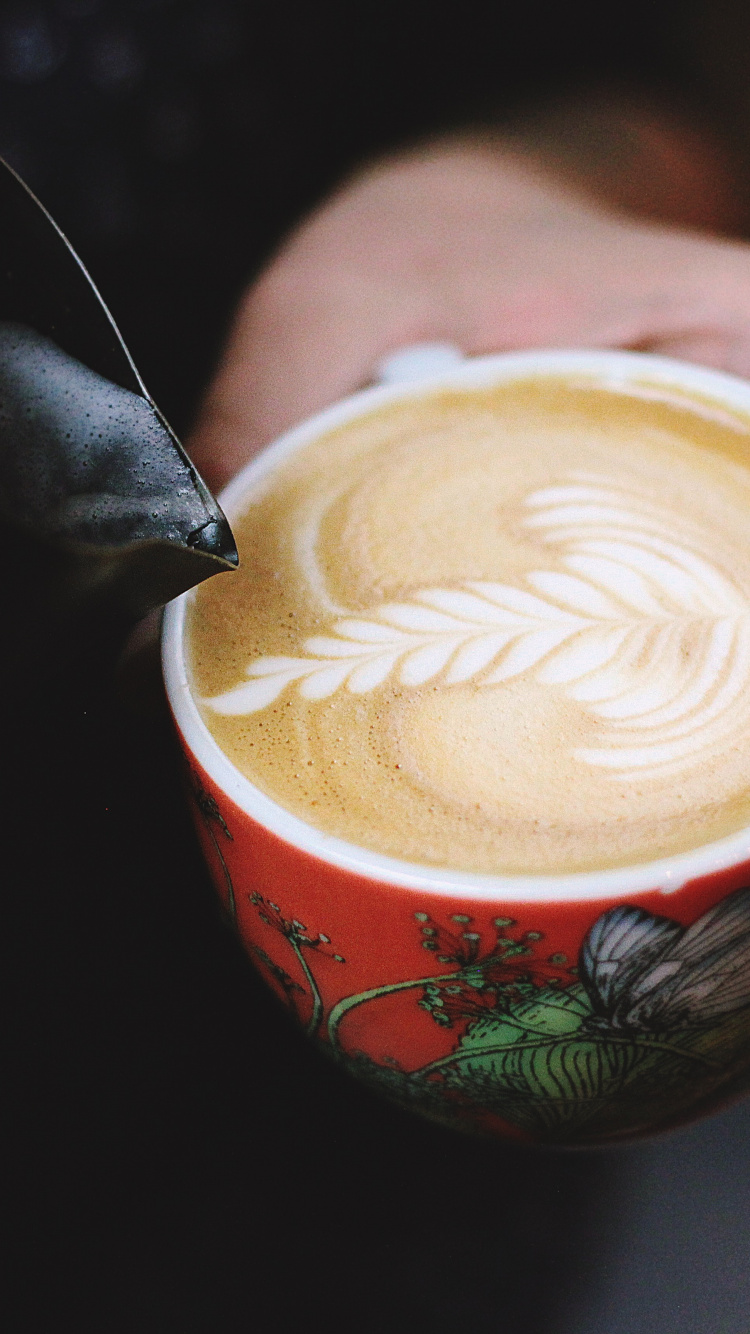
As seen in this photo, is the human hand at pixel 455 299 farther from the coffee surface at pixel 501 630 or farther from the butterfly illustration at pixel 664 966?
the butterfly illustration at pixel 664 966

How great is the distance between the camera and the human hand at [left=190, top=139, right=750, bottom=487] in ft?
2.74

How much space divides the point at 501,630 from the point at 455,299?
0.45m

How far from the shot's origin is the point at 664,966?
449 mm

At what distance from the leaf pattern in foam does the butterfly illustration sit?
0.26ft

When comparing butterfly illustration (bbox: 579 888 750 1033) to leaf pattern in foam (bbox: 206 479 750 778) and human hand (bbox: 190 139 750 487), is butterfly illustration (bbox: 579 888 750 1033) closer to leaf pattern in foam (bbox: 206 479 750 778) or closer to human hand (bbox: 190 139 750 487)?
leaf pattern in foam (bbox: 206 479 750 778)

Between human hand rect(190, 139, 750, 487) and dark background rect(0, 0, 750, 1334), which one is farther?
human hand rect(190, 139, 750, 487)

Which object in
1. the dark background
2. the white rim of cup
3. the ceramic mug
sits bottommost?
the dark background

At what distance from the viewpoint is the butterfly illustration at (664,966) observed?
433 mm

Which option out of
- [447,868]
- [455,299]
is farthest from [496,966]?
[455,299]

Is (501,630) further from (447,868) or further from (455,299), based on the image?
(455,299)

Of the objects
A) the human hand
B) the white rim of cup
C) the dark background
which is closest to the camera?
the white rim of cup

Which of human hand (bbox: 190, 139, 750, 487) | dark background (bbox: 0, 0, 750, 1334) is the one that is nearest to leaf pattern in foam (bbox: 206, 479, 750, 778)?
dark background (bbox: 0, 0, 750, 1334)

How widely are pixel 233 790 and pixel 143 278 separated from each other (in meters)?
0.93

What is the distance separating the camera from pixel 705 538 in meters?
0.61
